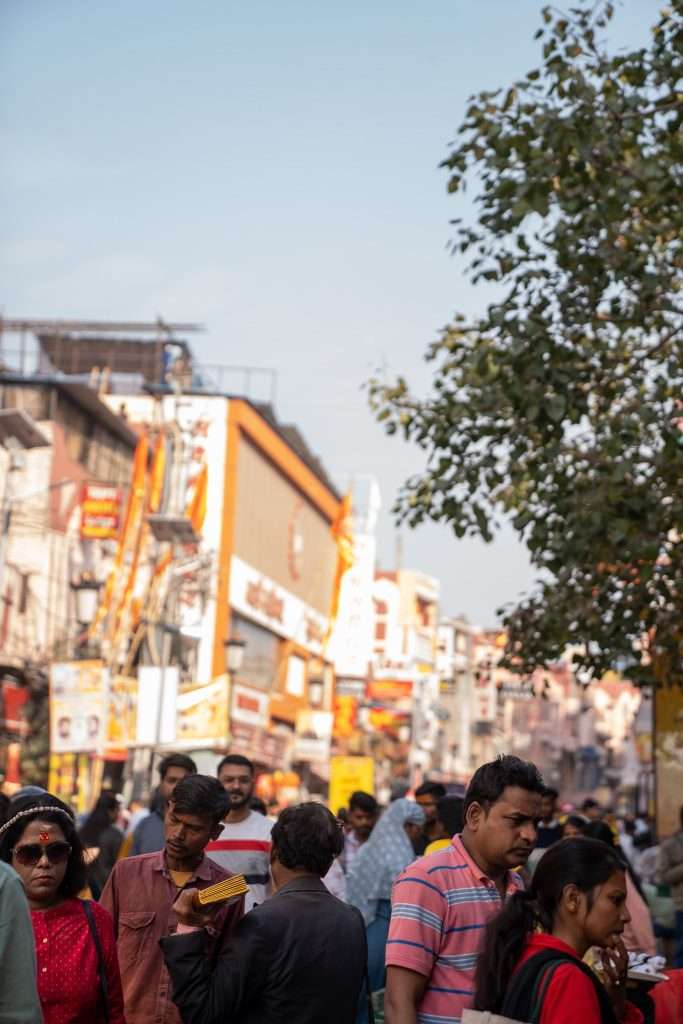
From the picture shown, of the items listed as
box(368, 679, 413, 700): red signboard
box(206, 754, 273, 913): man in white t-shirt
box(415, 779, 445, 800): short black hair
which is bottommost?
box(206, 754, 273, 913): man in white t-shirt

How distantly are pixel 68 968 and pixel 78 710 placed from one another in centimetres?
2388

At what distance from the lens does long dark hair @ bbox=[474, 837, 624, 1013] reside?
4309 mm

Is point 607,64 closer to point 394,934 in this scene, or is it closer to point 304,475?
point 394,934

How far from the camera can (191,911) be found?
512 cm

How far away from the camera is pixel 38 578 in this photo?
42781mm

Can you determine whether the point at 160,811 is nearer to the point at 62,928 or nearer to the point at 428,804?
the point at 428,804

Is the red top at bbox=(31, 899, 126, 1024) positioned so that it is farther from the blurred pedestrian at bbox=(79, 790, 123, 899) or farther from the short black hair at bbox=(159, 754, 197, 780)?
the blurred pedestrian at bbox=(79, 790, 123, 899)

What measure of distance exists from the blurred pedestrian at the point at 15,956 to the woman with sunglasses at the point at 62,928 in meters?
0.95

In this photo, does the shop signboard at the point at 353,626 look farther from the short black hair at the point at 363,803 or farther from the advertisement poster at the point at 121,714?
the short black hair at the point at 363,803

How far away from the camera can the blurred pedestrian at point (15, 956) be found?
14.7 ft

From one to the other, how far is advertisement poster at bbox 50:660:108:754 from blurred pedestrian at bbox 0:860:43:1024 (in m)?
23.8

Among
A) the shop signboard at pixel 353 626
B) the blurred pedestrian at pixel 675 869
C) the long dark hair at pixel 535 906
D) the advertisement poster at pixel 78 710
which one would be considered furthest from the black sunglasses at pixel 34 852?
the shop signboard at pixel 353 626

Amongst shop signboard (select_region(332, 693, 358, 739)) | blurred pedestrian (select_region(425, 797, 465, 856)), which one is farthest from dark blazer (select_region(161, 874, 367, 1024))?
shop signboard (select_region(332, 693, 358, 739))

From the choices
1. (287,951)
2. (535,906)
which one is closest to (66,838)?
(287,951)
